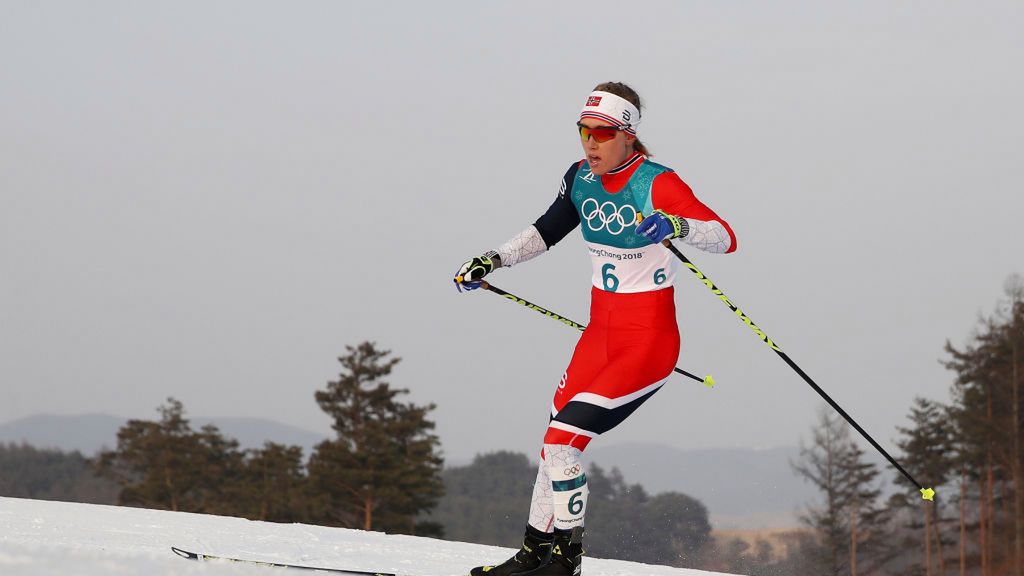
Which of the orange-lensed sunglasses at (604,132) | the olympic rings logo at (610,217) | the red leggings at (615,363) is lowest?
the red leggings at (615,363)

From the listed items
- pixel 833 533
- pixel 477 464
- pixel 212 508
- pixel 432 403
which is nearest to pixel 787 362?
pixel 432 403

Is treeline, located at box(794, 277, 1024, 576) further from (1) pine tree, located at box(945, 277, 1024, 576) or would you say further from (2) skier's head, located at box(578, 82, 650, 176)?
(2) skier's head, located at box(578, 82, 650, 176)

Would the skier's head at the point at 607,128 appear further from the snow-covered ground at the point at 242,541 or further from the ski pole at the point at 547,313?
the snow-covered ground at the point at 242,541

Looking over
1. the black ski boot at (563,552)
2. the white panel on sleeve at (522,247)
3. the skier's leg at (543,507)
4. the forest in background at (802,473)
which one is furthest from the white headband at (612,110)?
the forest in background at (802,473)

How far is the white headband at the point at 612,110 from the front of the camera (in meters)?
5.71

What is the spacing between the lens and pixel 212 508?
49000 mm

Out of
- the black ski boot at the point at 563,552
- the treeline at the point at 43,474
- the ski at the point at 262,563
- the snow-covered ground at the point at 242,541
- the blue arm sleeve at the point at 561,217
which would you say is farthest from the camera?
the treeline at the point at 43,474

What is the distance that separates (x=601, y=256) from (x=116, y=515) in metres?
5.97

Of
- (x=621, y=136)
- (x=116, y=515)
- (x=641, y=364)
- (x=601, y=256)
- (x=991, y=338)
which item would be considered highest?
Result: (x=991, y=338)

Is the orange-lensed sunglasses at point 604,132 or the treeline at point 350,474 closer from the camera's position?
the orange-lensed sunglasses at point 604,132

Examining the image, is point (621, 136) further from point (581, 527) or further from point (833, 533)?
point (833, 533)

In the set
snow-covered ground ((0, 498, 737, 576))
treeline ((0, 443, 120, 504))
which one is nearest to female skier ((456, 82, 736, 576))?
snow-covered ground ((0, 498, 737, 576))

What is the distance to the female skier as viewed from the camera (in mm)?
5551

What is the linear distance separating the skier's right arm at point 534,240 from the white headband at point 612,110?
403mm
